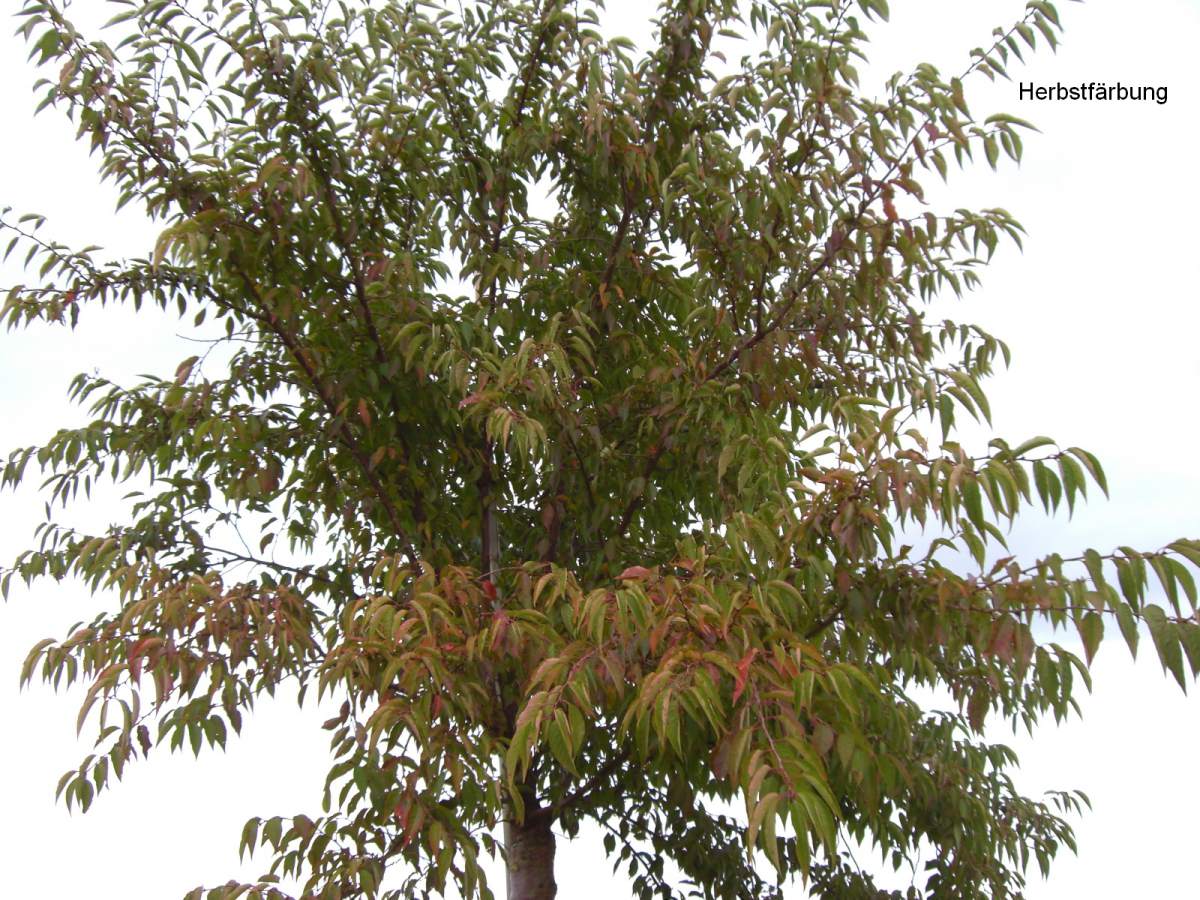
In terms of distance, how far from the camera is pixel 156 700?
266 centimetres

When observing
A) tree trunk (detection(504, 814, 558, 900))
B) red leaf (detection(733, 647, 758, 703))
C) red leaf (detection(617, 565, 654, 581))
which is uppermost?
red leaf (detection(617, 565, 654, 581))

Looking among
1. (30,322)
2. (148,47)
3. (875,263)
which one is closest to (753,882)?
(875,263)

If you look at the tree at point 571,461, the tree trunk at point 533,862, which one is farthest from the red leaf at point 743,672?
the tree trunk at point 533,862

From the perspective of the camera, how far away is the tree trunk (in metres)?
3.77

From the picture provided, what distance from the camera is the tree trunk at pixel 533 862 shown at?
3.77 metres

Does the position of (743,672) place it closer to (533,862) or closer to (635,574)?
(635,574)

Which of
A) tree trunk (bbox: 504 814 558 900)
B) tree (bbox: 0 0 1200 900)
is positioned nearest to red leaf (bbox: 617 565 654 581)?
tree (bbox: 0 0 1200 900)

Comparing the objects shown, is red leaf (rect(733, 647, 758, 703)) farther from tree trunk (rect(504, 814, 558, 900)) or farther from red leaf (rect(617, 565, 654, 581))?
tree trunk (rect(504, 814, 558, 900))

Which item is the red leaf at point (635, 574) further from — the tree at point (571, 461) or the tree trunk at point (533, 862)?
the tree trunk at point (533, 862)

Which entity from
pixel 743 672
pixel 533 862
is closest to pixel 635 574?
pixel 743 672

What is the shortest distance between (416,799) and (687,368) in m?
1.54

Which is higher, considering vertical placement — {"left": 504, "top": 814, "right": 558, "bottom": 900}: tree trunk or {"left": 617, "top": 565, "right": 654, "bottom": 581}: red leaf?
{"left": 617, "top": 565, "right": 654, "bottom": 581}: red leaf

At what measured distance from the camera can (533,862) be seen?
12.4 ft

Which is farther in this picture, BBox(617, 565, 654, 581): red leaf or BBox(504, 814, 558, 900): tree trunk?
BBox(504, 814, 558, 900): tree trunk
